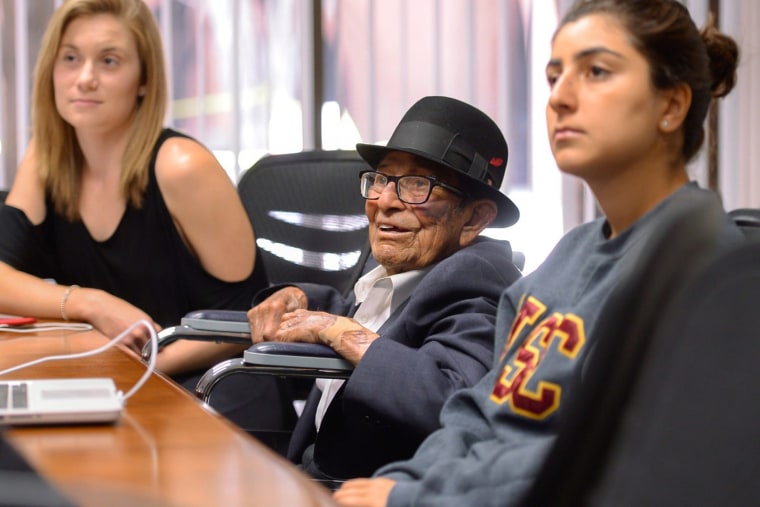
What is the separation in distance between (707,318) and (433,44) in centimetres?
336

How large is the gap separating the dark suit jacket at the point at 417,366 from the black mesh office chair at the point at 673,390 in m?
0.78

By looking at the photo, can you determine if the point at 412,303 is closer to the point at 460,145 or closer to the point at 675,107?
the point at 460,145

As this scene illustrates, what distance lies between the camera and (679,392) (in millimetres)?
712

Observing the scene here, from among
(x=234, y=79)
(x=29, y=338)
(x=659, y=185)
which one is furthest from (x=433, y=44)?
(x=659, y=185)

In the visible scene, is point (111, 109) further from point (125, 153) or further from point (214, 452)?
point (214, 452)

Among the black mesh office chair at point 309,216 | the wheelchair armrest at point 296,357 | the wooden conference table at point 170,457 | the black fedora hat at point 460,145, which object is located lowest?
the wheelchair armrest at point 296,357

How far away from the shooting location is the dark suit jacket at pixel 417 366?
1534 millimetres

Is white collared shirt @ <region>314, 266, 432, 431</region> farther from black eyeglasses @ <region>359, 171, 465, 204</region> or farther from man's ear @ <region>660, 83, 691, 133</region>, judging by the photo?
man's ear @ <region>660, 83, 691, 133</region>

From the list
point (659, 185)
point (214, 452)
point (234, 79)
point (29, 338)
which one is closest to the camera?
point (214, 452)

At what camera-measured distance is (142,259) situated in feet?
7.87

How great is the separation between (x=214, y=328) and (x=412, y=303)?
18.9 inches

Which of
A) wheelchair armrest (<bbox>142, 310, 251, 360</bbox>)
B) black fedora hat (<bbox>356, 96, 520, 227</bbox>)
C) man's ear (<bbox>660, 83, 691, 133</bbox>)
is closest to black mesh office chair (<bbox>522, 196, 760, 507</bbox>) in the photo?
man's ear (<bbox>660, 83, 691, 133</bbox>)

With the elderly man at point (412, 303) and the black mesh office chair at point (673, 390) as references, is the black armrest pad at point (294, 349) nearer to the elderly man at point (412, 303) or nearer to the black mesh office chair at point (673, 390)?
the elderly man at point (412, 303)

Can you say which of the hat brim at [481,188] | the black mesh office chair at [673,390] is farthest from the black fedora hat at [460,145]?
the black mesh office chair at [673,390]
